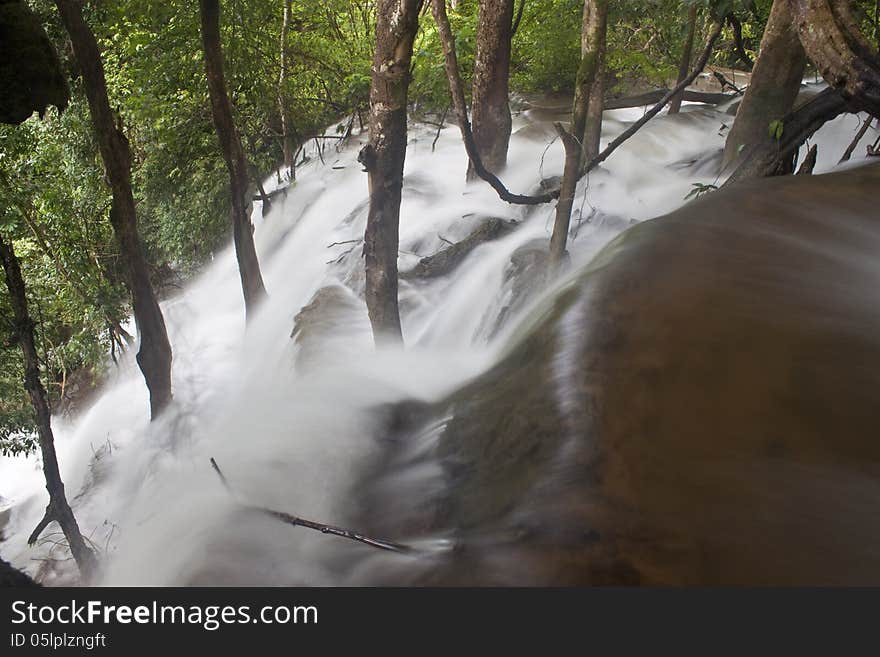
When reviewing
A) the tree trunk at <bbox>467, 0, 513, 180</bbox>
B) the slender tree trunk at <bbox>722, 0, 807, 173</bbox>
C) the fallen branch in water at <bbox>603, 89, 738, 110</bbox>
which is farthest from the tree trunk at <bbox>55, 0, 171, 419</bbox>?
the fallen branch in water at <bbox>603, 89, 738, 110</bbox>

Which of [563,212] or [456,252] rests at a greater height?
[563,212]

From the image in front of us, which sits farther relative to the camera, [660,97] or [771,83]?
[660,97]

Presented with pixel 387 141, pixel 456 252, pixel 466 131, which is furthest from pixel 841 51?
pixel 456 252

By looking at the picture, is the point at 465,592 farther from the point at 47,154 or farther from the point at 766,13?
the point at 766,13

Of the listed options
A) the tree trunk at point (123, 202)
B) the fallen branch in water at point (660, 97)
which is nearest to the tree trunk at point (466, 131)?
the tree trunk at point (123, 202)

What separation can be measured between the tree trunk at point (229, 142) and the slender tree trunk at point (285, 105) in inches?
146

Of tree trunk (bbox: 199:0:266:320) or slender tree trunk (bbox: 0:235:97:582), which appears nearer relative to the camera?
slender tree trunk (bbox: 0:235:97:582)

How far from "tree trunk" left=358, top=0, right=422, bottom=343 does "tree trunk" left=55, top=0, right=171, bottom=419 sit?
6.60 feet

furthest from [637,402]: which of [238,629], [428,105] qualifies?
[428,105]

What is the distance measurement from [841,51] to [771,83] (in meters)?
2.73

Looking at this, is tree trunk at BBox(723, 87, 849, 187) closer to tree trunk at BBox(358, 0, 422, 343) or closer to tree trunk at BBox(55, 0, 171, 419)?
tree trunk at BBox(358, 0, 422, 343)

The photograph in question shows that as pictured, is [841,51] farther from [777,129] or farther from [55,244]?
[55,244]

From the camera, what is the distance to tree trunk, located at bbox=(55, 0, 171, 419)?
609cm

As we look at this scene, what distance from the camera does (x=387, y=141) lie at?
5.93 meters
